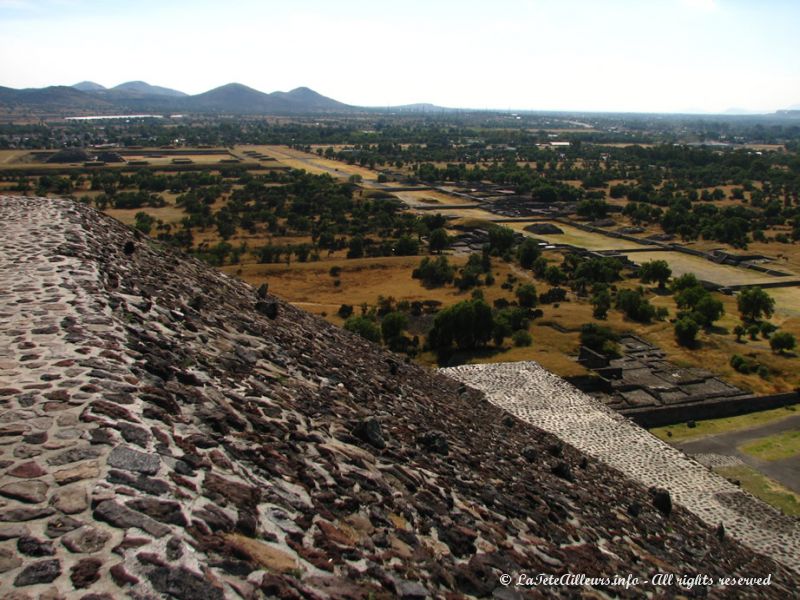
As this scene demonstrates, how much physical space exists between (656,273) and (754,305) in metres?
9.81

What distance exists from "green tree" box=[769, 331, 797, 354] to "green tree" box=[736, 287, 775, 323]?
20.0ft

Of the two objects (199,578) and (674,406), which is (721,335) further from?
(199,578)

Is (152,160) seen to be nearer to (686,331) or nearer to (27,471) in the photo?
(686,331)

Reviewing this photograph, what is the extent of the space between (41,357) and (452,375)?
718 inches

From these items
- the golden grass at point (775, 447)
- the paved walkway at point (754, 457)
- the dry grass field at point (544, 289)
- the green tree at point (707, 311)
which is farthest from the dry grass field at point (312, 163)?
the golden grass at point (775, 447)

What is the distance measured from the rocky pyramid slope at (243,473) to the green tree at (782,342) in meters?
26.7

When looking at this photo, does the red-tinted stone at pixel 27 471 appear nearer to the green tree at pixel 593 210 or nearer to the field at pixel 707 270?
the field at pixel 707 270

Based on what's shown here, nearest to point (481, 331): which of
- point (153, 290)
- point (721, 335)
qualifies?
point (721, 335)

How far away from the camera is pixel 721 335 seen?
39.4 metres

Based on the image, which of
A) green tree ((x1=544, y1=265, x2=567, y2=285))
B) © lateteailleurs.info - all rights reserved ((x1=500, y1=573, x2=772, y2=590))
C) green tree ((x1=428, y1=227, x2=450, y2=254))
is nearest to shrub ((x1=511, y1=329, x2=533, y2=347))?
green tree ((x1=544, y1=265, x2=567, y2=285))

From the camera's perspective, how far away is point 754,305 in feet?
139

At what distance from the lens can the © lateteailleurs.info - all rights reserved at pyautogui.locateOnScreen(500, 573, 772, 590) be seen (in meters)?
7.31

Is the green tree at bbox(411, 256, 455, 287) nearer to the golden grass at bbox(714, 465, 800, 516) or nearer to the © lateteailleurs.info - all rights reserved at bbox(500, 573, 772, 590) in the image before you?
the golden grass at bbox(714, 465, 800, 516)

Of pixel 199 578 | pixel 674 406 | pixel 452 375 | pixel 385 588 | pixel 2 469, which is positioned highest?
pixel 2 469
